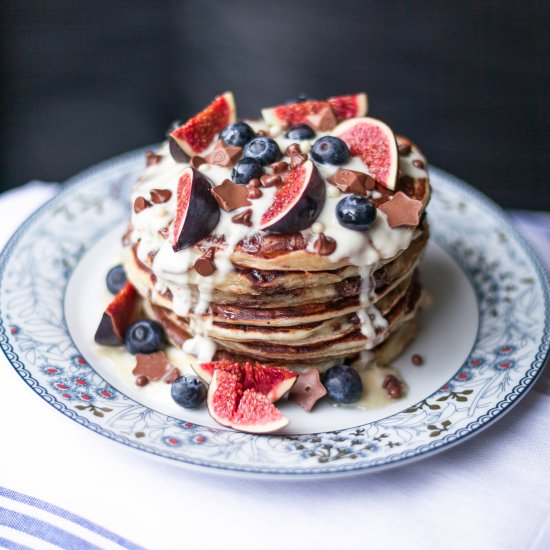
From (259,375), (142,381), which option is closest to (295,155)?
(259,375)

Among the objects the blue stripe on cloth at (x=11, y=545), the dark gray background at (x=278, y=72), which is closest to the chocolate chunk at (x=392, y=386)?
the blue stripe on cloth at (x=11, y=545)

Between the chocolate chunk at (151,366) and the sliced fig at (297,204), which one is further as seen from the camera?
the chocolate chunk at (151,366)

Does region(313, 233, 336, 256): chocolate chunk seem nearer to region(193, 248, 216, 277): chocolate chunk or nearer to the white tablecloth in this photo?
region(193, 248, 216, 277): chocolate chunk

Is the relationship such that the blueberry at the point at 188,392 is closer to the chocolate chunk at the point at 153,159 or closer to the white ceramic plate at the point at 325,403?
the white ceramic plate at the point at 325,403

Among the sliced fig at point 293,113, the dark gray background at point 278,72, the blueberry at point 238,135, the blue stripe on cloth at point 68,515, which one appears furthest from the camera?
the dark gray background at point 278,72

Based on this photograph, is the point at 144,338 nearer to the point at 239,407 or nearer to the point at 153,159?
the point at 239,407

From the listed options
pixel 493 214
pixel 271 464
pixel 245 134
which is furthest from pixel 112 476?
pixel 493 214

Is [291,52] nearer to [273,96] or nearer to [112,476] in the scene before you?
[273,96]

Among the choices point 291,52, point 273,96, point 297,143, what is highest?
point 297,143
